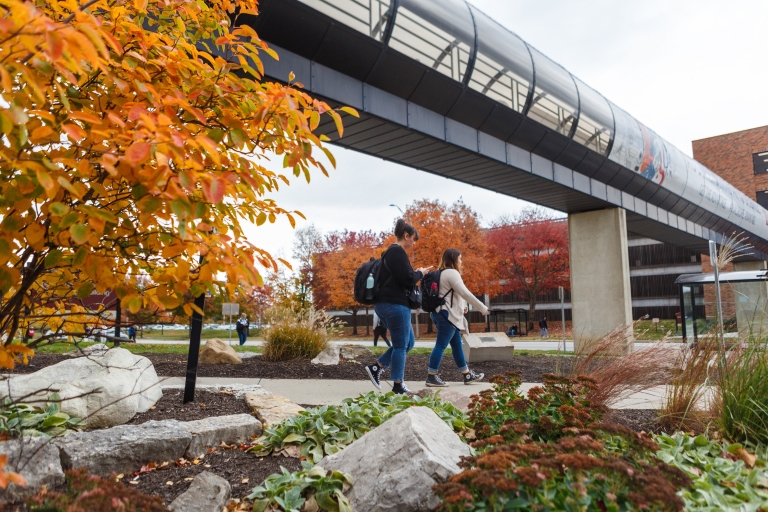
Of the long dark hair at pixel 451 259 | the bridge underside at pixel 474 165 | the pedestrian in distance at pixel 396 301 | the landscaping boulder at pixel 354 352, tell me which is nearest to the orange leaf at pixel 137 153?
the pedestrian in distance at pixel 396 301

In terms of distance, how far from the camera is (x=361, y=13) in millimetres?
7871

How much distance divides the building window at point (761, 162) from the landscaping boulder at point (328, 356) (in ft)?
149

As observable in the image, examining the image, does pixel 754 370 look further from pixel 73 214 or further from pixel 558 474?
pixel 73 214

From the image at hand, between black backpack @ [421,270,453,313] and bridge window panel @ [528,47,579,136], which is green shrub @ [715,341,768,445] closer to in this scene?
black backpack @ [421,270,453,313]

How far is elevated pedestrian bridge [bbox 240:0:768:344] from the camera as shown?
792 cm

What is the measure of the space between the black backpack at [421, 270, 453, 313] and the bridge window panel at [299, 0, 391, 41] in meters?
3.86

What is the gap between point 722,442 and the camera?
11.2ft

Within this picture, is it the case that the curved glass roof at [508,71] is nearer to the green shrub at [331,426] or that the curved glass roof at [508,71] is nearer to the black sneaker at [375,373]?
the black sneaker at [375,373]

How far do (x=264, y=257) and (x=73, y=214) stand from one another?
23.8 inches

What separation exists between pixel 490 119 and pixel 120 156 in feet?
33.3

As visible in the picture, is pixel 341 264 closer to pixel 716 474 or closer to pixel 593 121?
pixel 593 121

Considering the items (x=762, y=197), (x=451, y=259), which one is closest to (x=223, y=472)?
(x=451, y=259)

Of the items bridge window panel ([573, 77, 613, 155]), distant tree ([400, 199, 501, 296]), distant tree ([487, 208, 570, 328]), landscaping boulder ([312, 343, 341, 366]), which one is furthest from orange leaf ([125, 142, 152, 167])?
distant tree ([487, 208, 570, 328])

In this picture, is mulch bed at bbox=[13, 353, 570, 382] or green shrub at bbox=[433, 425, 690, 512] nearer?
green shrub at bbox=[433, 425, 690, 512]
